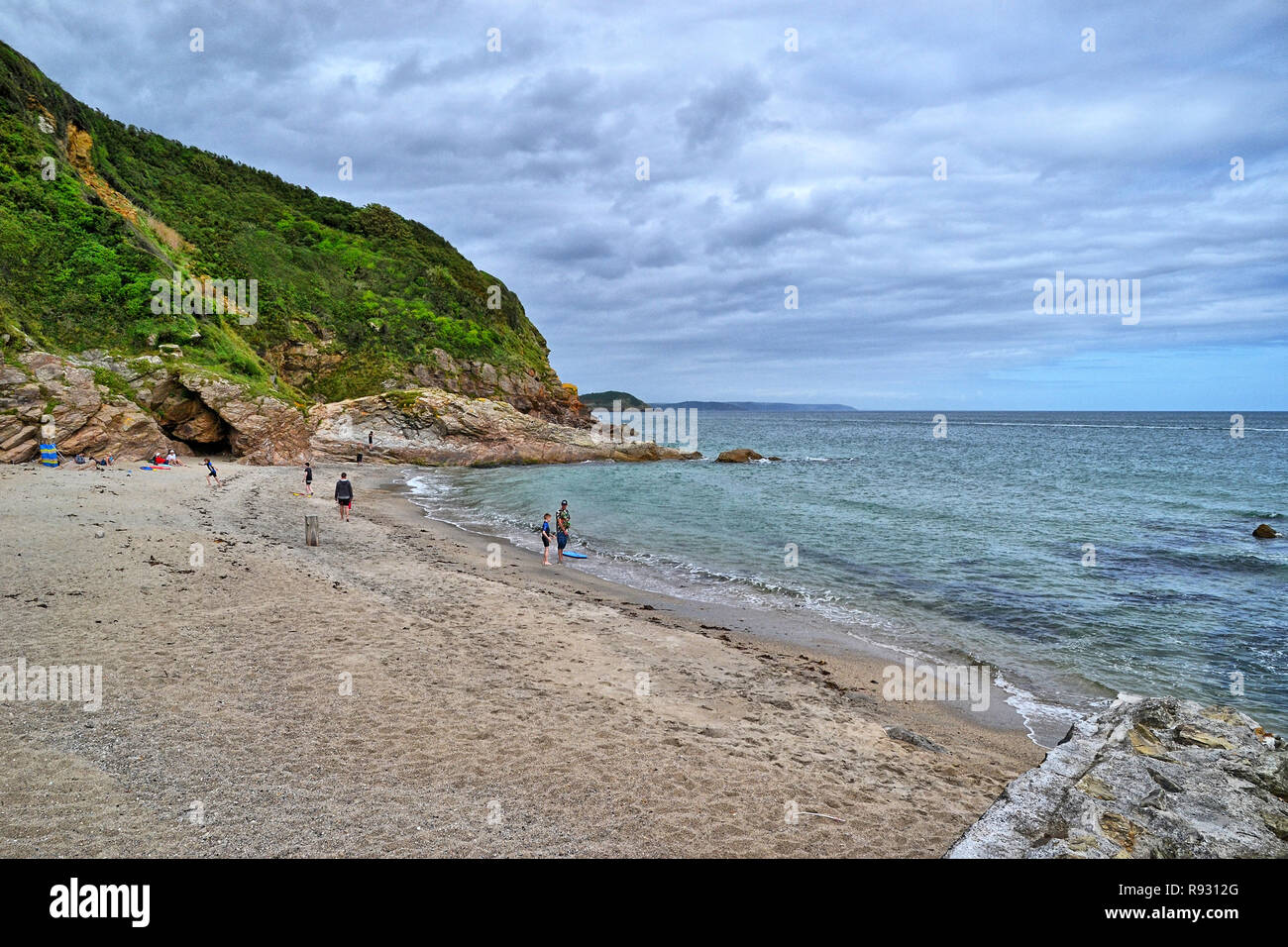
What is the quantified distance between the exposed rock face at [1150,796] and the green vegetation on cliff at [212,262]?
124 feet

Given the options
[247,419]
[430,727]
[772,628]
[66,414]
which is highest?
[247,419]

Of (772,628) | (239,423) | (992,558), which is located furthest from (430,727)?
(239,423)

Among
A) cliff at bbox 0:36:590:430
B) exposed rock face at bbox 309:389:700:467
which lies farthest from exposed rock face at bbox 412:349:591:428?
exposed rock face at bbox 309:389:700:467

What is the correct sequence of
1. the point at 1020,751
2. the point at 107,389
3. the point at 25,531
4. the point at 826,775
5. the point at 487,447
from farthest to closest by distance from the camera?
the point at 487,447
the point at 107,389
the point at 25,531
the point at 1020,751
the point at 826,775

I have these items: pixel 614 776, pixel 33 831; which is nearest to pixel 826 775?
pixel 614 776

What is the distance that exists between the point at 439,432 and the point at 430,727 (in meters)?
42.5

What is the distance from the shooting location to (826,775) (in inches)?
278

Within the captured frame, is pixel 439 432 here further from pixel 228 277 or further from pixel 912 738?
pixel 912 738

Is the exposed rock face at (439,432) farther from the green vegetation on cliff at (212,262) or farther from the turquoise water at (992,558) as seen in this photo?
the turquoise water at (992,558)

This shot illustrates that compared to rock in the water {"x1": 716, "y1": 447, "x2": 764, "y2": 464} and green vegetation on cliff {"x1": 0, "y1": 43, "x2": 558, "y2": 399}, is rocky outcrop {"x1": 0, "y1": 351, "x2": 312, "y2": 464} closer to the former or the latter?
green vegetation on cliff {"x1": 0, "y1": 43, "x2": 558, "y2": 399}

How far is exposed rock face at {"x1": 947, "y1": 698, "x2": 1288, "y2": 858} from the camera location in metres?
4.79

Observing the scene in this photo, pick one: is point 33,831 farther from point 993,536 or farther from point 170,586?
point 993,536

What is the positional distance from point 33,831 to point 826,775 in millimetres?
6846

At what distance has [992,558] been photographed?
65.9ft
